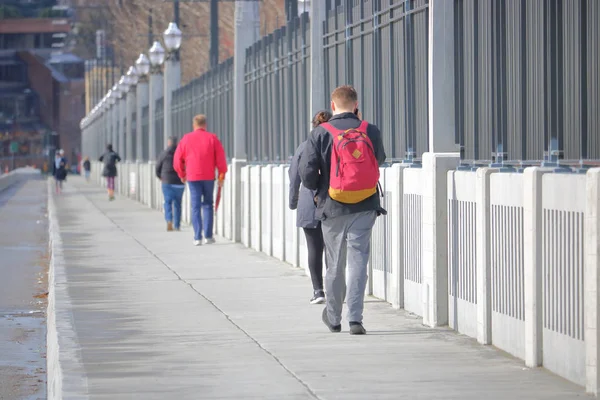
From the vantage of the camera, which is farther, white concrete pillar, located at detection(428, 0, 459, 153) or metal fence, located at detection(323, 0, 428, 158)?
metal fence, located at detection(323, 0, 428, 158)

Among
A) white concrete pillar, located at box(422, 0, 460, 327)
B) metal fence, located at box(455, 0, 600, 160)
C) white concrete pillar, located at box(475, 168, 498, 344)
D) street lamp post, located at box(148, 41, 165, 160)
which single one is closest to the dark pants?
white concrete pillar, located at box(422, 0, 460, 327)

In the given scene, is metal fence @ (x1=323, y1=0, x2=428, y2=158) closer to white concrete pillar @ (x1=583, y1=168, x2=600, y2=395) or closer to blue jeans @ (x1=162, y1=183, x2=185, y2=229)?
white concrete pillar @ (x1=583, y1=168, x2=600, y2=395)

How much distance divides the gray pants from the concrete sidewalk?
238mm

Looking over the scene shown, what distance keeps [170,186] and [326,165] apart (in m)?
16.9

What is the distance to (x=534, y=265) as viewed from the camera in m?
9.52

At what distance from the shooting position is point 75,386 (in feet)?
29.3

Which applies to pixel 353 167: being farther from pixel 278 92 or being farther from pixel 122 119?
pixel 122 119

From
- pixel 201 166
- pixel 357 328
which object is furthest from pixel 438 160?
pixel 201 166

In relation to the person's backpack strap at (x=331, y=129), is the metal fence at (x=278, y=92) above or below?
above

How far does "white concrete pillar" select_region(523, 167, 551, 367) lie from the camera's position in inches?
372

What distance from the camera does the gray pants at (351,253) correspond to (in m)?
11.4

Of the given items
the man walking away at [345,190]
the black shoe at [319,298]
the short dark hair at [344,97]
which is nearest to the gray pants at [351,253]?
the man walking away at [345,190]

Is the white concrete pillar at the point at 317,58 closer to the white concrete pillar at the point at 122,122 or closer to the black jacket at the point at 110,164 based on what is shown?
the black jacket at the point at 110,164

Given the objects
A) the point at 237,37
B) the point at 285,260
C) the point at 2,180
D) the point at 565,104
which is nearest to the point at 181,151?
the point at 237,37
